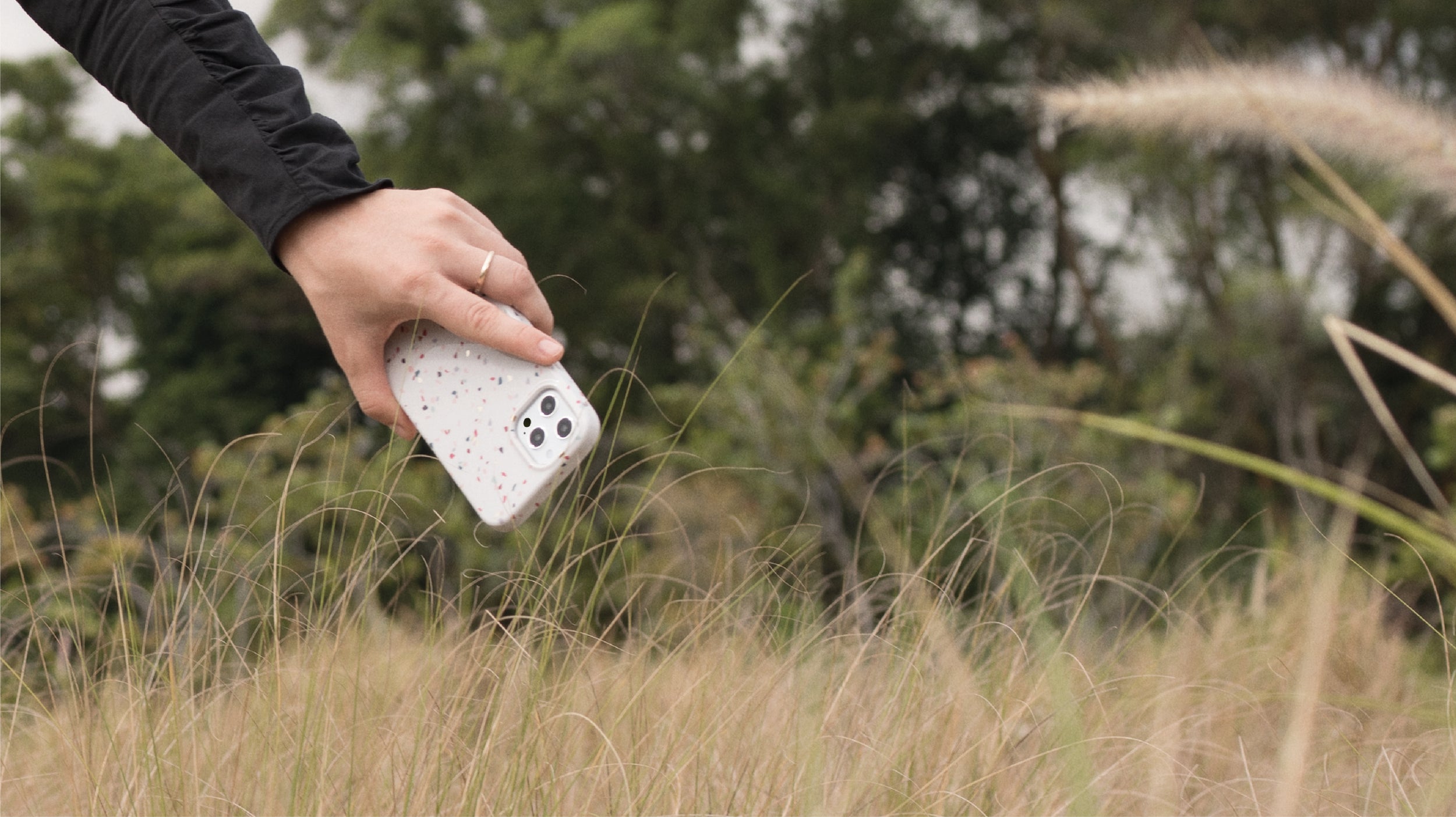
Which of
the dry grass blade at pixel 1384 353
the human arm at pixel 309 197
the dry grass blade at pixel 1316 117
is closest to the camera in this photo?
the dry grass blade at pixel 1384 353

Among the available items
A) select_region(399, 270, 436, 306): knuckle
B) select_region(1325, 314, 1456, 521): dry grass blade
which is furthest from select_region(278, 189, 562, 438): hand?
select_region(1325, 314, 1456, 521): dry grass blade

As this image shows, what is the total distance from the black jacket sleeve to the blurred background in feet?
17.6

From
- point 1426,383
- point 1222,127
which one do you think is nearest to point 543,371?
point 1222,127

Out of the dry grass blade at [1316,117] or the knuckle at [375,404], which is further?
the dry grass blade at [1316,117]

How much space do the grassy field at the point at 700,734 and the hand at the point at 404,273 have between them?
0.32m

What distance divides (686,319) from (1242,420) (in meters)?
5.44

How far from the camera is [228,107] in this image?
46.6 inches

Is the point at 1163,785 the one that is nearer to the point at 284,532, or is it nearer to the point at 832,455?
the point at 284,532

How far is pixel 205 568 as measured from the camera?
1.30 meters

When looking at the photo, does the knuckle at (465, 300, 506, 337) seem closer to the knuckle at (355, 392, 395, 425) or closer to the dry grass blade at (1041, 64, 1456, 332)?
the knuckle at (355, 392, 395, 425)

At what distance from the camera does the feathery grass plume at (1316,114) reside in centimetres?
142

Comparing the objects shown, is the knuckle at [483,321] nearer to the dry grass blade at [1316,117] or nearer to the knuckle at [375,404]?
the knuckle at [375,404]

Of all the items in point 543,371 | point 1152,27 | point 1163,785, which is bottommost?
point 1163,785

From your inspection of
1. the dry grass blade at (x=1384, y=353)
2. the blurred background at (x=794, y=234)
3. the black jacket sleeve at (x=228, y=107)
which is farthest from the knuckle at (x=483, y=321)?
the blurred background at (x=794, y=234)
